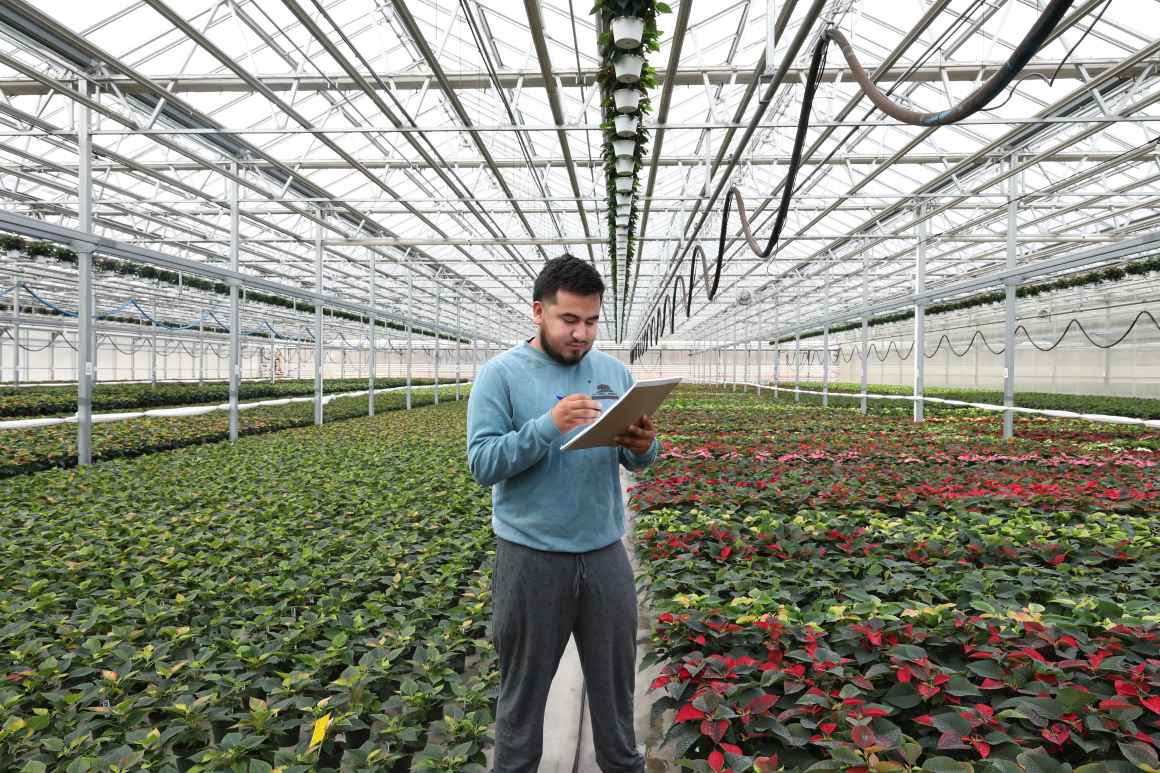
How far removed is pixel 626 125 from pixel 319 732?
537 cm

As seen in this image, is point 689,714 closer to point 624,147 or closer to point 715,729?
point 715,729

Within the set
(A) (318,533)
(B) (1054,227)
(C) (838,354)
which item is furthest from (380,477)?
(C) (838,354)

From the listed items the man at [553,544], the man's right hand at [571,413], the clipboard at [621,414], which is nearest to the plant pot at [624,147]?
the man at [553,544]

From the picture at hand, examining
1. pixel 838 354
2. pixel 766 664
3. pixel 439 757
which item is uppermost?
pixel 838 354

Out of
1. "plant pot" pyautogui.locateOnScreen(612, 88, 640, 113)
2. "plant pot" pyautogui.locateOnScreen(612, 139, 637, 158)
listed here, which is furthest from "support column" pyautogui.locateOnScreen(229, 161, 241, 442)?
"plant pot" pyautogui.locateOnScreen(612, 88, 640, 113)

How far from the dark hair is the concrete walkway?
5.59 feet

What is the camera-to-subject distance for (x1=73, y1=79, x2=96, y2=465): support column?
7.41m

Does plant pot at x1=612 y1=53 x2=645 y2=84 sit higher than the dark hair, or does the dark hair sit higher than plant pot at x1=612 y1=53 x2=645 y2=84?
plant pot at x1=612 y1=53 x2=645 y2=84

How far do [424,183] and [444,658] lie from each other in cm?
1169

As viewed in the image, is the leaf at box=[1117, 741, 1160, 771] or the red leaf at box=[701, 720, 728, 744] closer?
the leaf at box=[1117, 741, 1160, 771]

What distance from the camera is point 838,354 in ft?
134

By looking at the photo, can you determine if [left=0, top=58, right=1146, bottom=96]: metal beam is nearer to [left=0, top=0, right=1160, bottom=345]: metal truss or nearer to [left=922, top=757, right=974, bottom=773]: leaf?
[left=0, top=0, right=1160, bottom=345]: metal truss

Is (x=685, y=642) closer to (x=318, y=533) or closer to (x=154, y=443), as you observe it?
(x=318, y=533)

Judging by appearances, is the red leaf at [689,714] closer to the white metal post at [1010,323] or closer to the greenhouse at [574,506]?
the greenhouse at [574,506]
